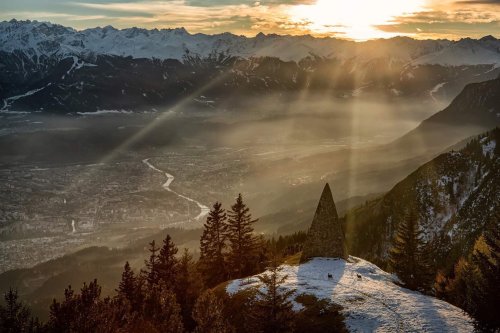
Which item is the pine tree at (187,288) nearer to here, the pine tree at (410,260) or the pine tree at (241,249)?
the pine tree at (241,249)

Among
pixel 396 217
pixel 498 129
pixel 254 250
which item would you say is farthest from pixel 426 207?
pixel 254 250

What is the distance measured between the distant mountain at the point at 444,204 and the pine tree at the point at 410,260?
66452 millimetres

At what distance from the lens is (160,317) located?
156 ft

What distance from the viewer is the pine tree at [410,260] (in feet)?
210

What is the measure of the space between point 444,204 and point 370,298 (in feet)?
377

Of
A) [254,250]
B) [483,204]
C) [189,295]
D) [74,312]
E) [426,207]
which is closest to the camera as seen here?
[74,312]

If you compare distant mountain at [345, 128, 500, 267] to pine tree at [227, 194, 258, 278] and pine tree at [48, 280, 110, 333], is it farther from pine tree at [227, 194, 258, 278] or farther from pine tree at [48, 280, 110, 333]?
pine tree at [48, 280, 110, 333]

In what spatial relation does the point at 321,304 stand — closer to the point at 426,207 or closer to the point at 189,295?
the point at 189,295

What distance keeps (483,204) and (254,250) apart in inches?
3948

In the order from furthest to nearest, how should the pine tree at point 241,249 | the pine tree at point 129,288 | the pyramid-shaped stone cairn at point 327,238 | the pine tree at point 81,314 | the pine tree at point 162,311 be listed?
the pine tree at point 241,249 → the pyramid-shaped stone cairn at point 327,238 → the pine tree at point 129,288 → the pine tree at point 162,311 → the pine tree at point 81,314

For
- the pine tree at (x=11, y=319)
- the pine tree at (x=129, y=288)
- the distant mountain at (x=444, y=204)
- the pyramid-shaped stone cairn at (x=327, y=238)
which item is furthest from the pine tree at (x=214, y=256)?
the distant mountain at (x=444, y=204)

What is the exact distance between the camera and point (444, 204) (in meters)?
153

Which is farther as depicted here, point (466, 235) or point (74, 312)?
point (466, 235)

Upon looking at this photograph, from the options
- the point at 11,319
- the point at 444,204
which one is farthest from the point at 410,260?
the point at 444,204
